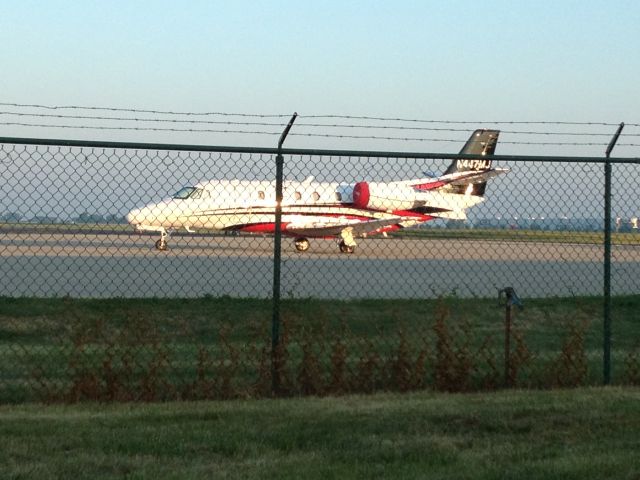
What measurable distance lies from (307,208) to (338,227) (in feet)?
4.56

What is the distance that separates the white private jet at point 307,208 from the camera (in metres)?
33.6

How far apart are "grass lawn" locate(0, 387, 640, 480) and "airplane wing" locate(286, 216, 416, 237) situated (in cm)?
2740

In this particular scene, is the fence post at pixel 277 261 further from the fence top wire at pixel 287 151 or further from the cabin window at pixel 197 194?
the cabin window at pixel 197 194

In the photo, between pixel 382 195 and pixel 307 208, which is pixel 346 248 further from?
pixel 382 195

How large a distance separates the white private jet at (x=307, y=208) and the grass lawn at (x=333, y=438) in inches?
911

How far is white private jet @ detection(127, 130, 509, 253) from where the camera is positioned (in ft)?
110

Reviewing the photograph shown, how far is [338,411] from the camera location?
301 inches

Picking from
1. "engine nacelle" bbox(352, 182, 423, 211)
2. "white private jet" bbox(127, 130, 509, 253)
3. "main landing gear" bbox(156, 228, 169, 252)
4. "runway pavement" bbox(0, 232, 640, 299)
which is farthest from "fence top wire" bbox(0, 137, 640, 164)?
"engine nacelle" bbox(352, 182, 423, 211)

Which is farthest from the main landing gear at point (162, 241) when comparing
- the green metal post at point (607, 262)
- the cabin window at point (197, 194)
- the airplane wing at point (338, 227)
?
the green metal post at point (607, 262)

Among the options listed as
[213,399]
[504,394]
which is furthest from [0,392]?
[504,394]

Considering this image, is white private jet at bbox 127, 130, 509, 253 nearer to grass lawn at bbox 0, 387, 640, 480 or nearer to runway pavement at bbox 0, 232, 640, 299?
runway pavement at bbox 0, 232, 640, 299

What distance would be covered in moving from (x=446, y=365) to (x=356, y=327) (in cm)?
443

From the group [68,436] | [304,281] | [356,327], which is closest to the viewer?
[68,436]

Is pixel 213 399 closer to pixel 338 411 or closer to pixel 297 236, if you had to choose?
pixel 338 411
